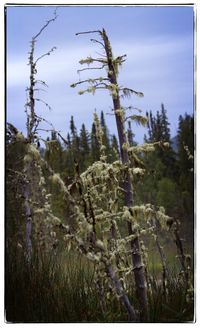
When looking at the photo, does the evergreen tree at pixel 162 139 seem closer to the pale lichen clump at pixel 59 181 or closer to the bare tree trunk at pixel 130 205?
the bare tree trunk at pixel 130 205

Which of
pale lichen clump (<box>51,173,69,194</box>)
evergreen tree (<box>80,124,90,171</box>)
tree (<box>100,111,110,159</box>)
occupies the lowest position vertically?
pale lichen clump (<box>51,173,69,194</box>)

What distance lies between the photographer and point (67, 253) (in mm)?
2107

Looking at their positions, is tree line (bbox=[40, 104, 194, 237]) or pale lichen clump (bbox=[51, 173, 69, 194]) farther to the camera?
tree line (bbox=[40, 104, 194, 237])

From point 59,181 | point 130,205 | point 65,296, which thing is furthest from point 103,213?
point 65,296

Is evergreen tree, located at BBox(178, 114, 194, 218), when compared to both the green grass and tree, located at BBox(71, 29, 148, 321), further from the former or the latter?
the green grass

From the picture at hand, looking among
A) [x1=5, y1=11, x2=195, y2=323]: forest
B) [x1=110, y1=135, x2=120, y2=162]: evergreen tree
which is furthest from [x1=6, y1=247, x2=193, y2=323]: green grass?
[x1=110, y1=135, x2=120, y2=162]: evergreen tree

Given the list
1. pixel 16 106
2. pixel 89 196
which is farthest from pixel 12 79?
pixel 89 196

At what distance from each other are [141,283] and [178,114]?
76cm

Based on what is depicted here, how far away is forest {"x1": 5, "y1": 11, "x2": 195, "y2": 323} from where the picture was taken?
2.09 m

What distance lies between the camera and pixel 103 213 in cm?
212

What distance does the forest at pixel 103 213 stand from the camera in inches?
82.4

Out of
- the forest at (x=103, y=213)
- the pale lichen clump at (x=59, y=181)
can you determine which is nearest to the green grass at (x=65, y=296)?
the forest at (x=103, y=213)

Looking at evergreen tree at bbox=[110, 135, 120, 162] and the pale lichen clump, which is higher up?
evergreen tree at bbox=[110, 135, 120, 162]

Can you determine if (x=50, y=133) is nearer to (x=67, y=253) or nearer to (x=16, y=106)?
(x=16, y=106)
